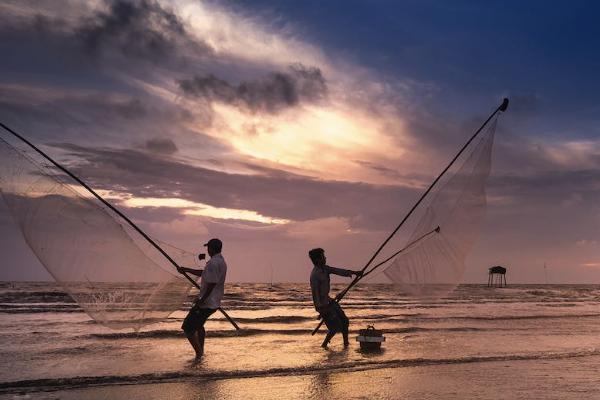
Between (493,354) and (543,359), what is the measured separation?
106 centimetres

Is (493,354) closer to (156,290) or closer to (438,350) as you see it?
(438,350)

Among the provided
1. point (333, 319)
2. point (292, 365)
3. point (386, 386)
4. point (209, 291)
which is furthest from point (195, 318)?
point (386, 386)

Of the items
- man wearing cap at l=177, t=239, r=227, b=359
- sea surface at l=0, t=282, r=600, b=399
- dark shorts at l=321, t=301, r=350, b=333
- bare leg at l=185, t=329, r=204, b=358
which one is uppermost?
man wearing cap at l=177, t=239, r=227, b=359

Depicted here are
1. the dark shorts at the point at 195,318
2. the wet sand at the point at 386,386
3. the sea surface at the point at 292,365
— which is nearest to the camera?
the wet sand at the point at 386,386

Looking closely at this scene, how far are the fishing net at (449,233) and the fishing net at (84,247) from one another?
16.6ft

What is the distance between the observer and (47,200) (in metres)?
8.24

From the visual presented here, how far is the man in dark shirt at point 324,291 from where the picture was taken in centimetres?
1125

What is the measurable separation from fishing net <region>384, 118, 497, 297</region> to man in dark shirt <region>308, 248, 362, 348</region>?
1.47m

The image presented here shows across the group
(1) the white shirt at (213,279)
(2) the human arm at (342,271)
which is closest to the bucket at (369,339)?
(2) the human arm at (342,271)

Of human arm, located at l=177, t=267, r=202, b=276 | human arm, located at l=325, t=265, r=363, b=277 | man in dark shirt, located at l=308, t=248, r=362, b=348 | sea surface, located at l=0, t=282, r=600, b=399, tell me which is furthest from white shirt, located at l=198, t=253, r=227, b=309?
human arm, located at l=325, t=265, r=363, b=277

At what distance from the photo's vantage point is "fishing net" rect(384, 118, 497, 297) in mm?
Answer: 10188

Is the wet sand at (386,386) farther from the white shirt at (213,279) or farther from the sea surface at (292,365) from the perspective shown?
the white shirt at (213,279)

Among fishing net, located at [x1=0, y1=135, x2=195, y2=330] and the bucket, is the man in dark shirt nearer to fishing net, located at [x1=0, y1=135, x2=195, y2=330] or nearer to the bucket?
the bucket

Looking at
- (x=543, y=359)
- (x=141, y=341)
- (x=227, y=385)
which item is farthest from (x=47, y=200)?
(x=543, y=359)
